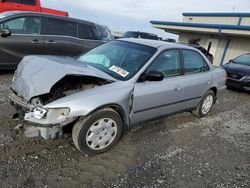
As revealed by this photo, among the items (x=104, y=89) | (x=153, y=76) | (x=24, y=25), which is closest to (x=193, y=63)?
(x=153, y=76)

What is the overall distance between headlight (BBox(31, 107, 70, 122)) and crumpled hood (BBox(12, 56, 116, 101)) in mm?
244

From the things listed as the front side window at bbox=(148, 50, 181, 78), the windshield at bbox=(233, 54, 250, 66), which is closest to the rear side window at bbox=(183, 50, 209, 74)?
the front side window at bbox=(148, 50, 181, 78)

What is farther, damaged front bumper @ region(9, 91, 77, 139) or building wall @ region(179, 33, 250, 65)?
building wall @ region(179, 33, 250, 65)

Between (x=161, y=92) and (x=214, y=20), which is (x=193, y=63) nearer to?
(x=161, y=92)

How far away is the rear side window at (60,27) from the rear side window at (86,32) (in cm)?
17

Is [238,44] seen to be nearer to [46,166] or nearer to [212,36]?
[212,36]

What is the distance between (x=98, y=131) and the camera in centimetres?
345

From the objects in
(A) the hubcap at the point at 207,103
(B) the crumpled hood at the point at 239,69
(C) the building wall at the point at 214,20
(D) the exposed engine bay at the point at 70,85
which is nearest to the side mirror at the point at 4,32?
(D) the exposed engine bay at the point at 70,85

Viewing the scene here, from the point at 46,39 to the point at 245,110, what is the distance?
6105 mm

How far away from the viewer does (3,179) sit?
2.83 metres

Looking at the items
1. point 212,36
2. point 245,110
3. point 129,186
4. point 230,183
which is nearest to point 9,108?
point 129,186

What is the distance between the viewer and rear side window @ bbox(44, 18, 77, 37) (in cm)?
726

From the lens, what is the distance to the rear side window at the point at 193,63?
4801 millimetres

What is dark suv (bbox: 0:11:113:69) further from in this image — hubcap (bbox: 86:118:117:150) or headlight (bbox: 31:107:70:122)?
hubcap (bbox: 86:118:117:150)
